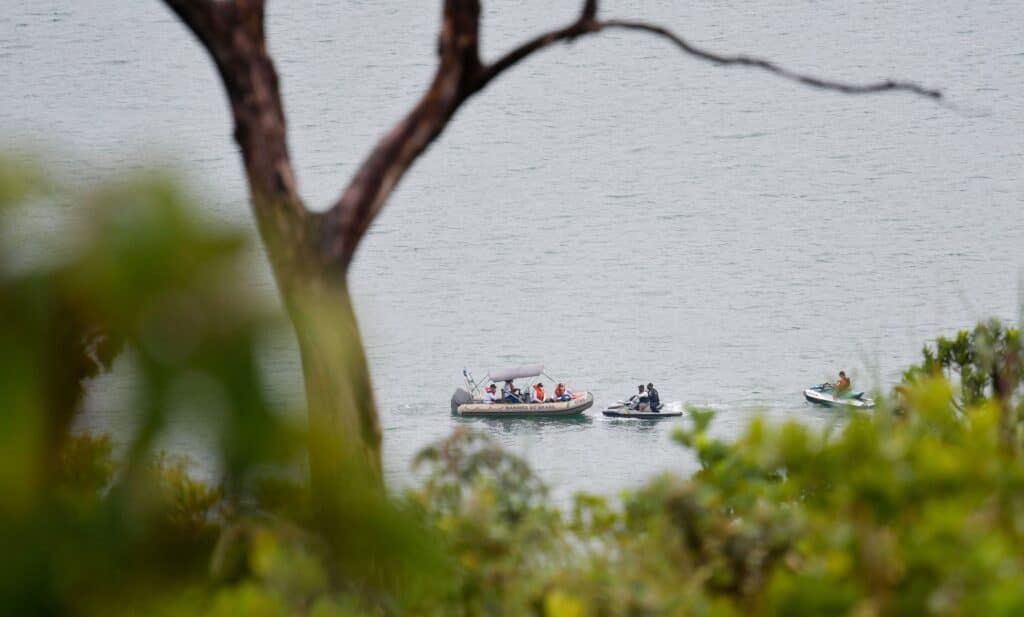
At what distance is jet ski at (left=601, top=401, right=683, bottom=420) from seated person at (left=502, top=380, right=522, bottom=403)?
8.45ft

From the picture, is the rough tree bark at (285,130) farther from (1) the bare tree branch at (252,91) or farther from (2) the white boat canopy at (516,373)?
(2) the white boat canopy at (516,373)

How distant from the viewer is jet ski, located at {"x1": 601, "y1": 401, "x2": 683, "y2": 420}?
31.2 metres

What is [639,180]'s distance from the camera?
41.2 metres

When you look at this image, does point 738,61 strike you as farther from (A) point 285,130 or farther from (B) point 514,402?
(B) point 514,402

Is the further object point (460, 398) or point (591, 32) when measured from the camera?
point (460, 398)

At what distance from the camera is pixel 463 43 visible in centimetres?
237

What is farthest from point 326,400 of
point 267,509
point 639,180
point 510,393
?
point 639,180

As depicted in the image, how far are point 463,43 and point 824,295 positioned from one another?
1341 inches

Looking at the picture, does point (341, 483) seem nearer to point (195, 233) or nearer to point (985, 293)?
point (195, 233)

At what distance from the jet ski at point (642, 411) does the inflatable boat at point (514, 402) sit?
3.07ft

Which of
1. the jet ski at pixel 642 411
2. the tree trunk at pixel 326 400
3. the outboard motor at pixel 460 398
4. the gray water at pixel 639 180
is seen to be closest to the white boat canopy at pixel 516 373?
the outboard motor at pixel 460 398

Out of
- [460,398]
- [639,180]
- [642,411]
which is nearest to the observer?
[642,411]

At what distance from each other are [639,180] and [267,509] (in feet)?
133

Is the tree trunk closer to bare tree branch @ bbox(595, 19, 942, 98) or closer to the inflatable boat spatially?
bare tree branch @ bbox(595, 19, 942, 98)
